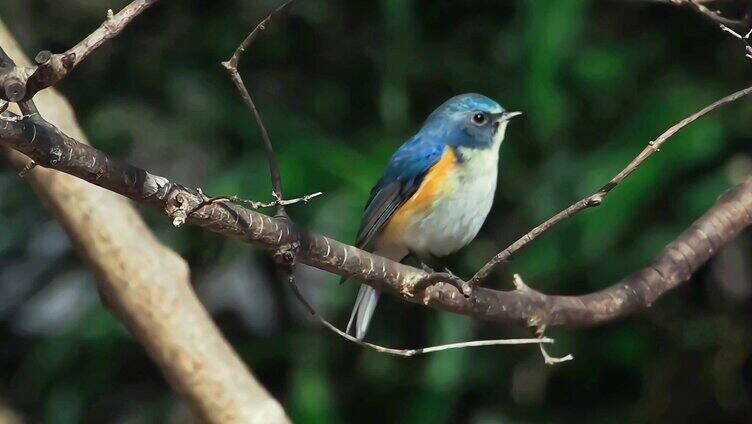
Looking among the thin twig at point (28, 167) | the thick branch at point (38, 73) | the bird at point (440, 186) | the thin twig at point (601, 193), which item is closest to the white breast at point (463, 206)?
the bird at point (440, 186)

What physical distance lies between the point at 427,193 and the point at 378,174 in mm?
214

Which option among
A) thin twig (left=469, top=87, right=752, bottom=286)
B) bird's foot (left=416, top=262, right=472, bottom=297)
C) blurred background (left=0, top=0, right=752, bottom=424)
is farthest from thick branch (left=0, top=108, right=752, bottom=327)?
blurred background (left=0, top=0, right=752, bottom=424)

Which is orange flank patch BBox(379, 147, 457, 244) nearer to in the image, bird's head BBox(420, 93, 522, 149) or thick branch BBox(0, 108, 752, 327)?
bird's head BBox(420, 93, 522, 149)

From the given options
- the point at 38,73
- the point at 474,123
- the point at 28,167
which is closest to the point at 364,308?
the point at 474,123

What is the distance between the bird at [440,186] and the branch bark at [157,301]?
389mm

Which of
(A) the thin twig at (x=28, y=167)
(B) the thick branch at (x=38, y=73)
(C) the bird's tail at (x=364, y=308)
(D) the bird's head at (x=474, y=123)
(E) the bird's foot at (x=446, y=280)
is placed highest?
(B) the thick branch at (x=38, y=73)

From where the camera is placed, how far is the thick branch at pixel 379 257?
4.37 feet

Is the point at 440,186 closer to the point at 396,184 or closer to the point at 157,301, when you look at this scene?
the point at 396,184

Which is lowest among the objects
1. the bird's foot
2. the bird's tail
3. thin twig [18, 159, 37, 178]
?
the bird's tail

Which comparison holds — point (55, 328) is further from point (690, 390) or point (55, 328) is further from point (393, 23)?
point (690, 390)

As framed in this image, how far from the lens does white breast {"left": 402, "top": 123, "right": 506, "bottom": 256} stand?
2.71 m

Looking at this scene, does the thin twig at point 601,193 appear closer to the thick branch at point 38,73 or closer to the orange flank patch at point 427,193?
the thick branch at point 38,73

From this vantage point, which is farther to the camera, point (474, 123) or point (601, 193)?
point (474, 123)

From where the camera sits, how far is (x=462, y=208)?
8.91ft
